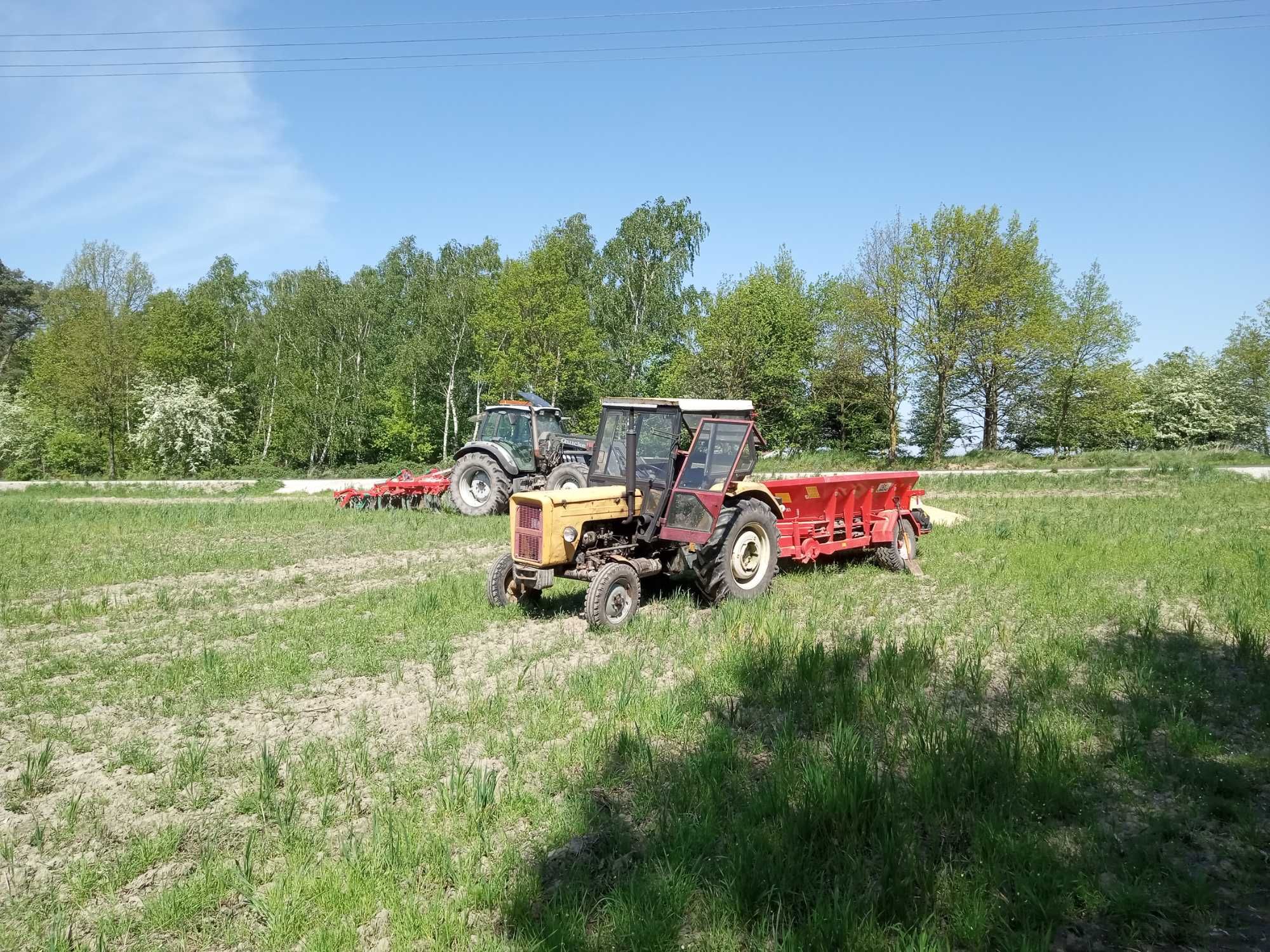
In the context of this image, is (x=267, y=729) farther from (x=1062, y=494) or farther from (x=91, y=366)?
(x=91, y=366)

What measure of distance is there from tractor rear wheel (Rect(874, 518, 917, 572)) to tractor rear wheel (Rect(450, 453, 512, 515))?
27.4 ft

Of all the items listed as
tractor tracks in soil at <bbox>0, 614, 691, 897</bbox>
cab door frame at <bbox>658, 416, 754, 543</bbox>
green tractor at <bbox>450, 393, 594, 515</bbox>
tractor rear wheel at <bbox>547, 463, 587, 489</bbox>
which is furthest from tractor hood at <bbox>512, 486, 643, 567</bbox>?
green tractor at <bbox>450, 393, 594, 515</bbox>

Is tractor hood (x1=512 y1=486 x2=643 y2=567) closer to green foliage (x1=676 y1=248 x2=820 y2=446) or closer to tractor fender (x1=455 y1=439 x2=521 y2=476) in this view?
tractor fender (x1=455 y1=439 x2=521 y2=476)

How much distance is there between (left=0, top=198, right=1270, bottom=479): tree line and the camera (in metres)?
36.0

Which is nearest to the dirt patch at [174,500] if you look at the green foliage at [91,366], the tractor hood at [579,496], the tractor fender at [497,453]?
the tractor fender at [497,453]

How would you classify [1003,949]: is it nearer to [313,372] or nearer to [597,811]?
[597,811]

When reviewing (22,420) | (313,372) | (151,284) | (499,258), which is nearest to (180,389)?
(313,372)

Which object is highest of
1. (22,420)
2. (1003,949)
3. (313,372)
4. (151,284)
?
(151,284)

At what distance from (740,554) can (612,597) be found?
1651 millimetres

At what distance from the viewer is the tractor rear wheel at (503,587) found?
8.34m

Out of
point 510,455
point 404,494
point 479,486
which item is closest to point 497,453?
point 510,455

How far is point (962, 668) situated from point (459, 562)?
720cm

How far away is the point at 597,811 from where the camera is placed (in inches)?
161

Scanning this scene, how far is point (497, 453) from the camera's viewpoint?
1642 cm
